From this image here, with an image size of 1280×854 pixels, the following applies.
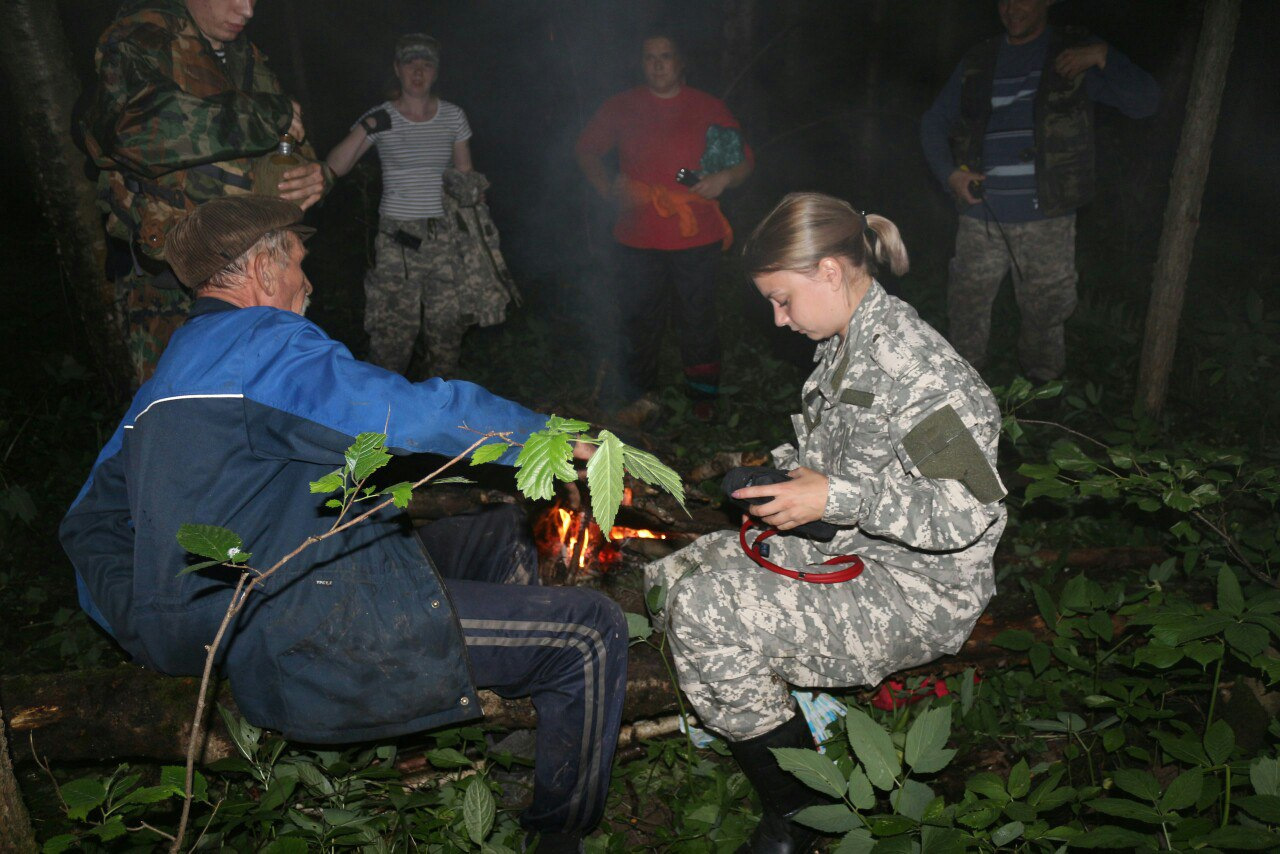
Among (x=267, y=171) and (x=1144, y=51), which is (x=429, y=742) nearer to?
(x=267, y=171)

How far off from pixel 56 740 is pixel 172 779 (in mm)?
1159

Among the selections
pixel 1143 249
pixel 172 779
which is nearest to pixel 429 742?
pixel 172 779

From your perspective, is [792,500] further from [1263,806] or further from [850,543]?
[1263,806]

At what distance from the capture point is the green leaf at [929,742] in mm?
2326

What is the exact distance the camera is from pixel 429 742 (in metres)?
3.28

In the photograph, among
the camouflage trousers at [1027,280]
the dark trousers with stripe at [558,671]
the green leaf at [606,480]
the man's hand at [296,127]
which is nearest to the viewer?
the green leaf at [606,480]

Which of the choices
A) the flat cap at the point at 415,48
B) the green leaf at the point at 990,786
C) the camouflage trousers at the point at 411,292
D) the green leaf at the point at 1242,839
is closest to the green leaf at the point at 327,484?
the green leaf at the point at 990,786

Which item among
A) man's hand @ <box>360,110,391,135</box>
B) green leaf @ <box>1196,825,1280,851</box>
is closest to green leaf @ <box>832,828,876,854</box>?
green leaf @ <box>1196,825,1280,851</box>

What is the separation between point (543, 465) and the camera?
5.37ft

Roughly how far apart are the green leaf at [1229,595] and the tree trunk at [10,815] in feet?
11.8

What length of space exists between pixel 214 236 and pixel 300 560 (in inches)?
41.4

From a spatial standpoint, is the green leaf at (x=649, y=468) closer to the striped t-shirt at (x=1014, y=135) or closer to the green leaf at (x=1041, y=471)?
the green leaf at (x=1041, y=471)

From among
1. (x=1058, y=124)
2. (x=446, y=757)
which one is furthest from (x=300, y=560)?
(x=1058, y=124)

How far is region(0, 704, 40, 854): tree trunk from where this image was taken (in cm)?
201
